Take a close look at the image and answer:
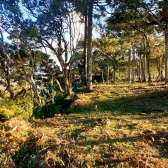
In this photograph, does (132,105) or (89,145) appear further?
(132,105)

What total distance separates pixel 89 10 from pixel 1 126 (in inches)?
273

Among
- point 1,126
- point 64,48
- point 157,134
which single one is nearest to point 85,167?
point 157,134

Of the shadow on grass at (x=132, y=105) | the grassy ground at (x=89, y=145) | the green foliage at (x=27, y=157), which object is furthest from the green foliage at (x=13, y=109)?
the shadow on grass at (x=132, y=105)

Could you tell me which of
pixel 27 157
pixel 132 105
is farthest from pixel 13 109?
pixel 132 105

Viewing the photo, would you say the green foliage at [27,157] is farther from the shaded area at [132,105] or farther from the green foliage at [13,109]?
the shaded area at [132,105]

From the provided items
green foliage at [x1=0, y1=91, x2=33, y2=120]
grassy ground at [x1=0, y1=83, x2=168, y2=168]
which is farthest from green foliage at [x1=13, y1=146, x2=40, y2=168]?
green foliage at [x1=0, y1=91, x2=33, y2=120]

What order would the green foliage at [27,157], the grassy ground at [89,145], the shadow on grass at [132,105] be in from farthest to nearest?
the shadow on grass at [132,105] < the green foliage at [27,157] < the grassy ground at [89,145]

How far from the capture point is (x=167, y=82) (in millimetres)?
8492

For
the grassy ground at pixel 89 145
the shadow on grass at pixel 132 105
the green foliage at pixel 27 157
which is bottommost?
the green foliage at pixel 27 157

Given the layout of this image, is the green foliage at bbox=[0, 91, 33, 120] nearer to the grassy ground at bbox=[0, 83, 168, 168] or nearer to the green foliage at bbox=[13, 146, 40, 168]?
the grassy ground at bbox=[0, 83, 168, 168]

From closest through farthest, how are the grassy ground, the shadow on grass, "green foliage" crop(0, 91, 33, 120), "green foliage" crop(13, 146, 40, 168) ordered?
the grassy ground → "green foliage" crop(13, 146, 40, 168) → "green foliage" crop(0, 91, 33, 120) → the shadow on grass

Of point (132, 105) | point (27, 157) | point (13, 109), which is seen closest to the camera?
point (27, 157)

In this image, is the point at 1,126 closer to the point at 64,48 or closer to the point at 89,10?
the point at 64,48

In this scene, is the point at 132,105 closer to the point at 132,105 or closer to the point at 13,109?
the point at 132,105
